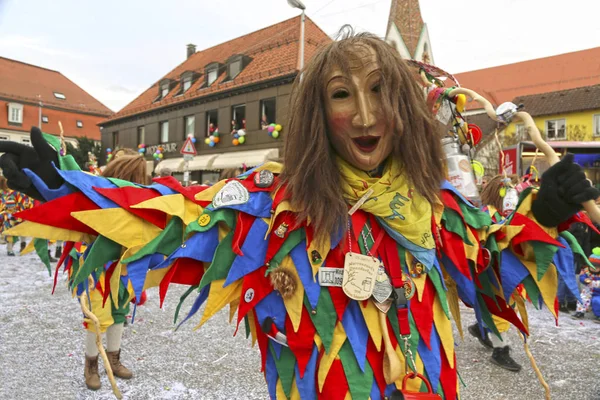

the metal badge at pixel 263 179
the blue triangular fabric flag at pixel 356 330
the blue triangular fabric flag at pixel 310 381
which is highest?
the metal badge at pixel 263 179

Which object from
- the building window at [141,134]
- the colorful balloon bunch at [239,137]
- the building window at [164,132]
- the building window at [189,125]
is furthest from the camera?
the building window at [141,134]

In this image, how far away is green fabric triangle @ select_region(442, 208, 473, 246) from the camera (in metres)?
1.54

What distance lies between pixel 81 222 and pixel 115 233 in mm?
111

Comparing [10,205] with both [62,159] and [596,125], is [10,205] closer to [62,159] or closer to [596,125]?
[62,159]

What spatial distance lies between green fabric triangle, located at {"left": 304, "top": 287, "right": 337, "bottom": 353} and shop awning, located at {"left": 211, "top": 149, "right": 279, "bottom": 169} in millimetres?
12323

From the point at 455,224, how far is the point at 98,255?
4.09 feet

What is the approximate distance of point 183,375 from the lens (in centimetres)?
316

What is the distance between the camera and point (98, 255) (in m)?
1.35

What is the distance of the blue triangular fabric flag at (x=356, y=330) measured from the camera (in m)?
1.34

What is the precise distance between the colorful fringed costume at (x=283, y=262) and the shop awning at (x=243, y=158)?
40.0 ft

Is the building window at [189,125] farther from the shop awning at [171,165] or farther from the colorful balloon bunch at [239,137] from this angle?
the colorful balloon bunch at [239,137]

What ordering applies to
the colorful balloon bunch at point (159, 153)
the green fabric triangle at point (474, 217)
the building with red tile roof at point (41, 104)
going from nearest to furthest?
the green fabric triangle at point (474, 217) → the colorful balloon bunch at point (159, 153) → the building with red tile roof at point (41, 104)

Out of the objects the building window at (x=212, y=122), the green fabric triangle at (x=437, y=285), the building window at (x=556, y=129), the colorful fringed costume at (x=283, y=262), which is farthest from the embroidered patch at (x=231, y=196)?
the building window at (x=556, y=129)

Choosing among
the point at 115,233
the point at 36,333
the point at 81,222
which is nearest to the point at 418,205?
the point at 115,233
